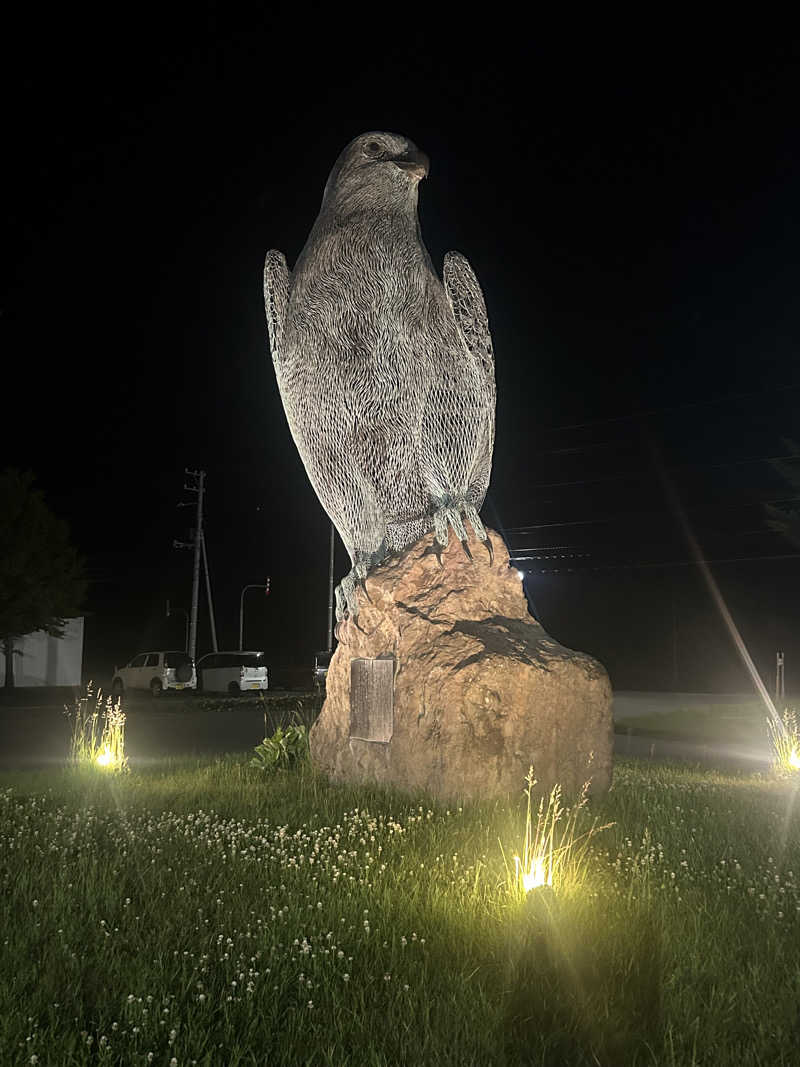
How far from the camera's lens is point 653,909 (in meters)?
4.46

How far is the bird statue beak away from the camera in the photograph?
807 cm

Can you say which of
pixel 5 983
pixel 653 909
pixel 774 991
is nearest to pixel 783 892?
pixel 653 909

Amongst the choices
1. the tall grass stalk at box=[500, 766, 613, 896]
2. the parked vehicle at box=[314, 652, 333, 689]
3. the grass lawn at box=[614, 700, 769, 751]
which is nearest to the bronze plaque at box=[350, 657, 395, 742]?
the tall grass stalk at box=[500, 766, 613, 896]

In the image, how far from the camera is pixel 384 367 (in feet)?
26.3

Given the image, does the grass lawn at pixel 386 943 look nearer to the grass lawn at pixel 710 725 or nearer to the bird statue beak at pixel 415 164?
the bird statue beak at pixel 415 164

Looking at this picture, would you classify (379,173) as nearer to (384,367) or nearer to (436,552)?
(384,367)

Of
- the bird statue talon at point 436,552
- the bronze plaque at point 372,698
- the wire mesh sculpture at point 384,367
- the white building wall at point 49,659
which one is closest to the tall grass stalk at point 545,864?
the bronze plaque at point 372,698

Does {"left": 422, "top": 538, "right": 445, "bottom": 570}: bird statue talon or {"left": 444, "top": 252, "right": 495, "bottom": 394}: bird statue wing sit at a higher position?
{"left": 444, "top": 252, "right": 495, "bottom": 394}: bird statue wing

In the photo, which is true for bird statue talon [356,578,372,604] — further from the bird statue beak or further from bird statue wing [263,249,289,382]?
the bird statue beak

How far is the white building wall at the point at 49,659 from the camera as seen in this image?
105 feet

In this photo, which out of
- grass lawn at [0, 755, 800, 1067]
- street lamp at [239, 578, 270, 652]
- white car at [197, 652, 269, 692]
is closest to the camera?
grass lawn at [0, 755, 800, 1067]

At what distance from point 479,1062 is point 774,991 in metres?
1.32

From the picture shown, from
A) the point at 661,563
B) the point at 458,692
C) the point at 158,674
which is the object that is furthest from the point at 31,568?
the point at 458,692

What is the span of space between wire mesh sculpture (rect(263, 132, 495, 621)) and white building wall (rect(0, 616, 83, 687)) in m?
25.8
